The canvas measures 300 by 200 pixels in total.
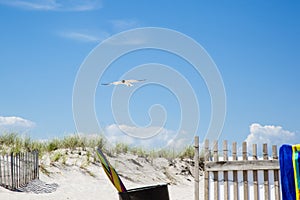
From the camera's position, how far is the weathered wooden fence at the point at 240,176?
5.29m

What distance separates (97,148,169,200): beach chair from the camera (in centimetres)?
317

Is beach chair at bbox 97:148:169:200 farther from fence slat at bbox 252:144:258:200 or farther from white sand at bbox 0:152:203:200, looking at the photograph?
white sand at bbox 0:152:203:200

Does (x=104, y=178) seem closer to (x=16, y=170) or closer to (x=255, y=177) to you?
(x=16, y=170)

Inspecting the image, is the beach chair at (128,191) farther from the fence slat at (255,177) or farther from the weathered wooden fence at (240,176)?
the fence slat at (255,177)

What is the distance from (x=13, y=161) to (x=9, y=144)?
286 centimetres

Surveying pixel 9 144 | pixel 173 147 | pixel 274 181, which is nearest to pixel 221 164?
pixel 274 181

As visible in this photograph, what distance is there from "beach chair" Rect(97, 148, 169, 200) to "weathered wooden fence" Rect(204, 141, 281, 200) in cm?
182

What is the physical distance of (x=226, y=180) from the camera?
17.5 feet

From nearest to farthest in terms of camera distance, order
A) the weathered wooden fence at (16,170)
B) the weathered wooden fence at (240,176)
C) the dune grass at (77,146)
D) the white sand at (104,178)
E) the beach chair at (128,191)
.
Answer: the beach chair at (128,191) < the weathered wooden fence at (240,176) < the weathered wooden fence at (16,170) < the white sand at (104,178) < the dune grass at (77,146)

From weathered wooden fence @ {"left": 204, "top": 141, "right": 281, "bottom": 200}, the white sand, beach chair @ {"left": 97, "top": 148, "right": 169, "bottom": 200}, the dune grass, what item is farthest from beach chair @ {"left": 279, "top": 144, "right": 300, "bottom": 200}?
the dune grass

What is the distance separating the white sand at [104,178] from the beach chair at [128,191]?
11.2 ft

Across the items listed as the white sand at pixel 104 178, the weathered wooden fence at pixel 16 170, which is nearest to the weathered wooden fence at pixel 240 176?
the white sand at pixel 104 178

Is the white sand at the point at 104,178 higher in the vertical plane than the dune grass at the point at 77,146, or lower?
lower

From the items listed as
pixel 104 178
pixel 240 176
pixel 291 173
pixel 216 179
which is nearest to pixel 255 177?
pixel 240 176
